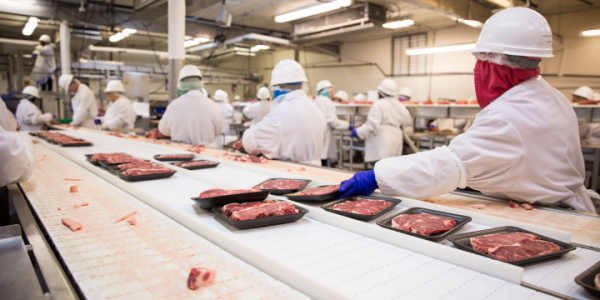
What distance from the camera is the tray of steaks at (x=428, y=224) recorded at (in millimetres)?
1346

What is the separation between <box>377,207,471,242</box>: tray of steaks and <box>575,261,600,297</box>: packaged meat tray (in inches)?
16.4

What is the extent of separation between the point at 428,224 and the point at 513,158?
0.70m

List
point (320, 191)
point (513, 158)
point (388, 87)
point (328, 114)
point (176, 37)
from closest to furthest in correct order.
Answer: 1. point (513, 158)
2. point (320, 191)
3. point (176, 37)
4. point (388, 87)
5. point (328, 114)

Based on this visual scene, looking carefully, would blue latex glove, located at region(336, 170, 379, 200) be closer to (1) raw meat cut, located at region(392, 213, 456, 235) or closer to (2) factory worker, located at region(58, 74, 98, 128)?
(1) raw meat cut, located at region(392, 213, 456, 235)

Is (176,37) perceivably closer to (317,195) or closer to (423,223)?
(317,195)

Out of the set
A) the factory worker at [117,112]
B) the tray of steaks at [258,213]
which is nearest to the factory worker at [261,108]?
the factory worker at [117,112]

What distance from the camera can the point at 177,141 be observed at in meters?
4.96

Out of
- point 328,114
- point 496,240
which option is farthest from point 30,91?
point 496,240

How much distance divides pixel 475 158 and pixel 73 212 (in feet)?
6.54

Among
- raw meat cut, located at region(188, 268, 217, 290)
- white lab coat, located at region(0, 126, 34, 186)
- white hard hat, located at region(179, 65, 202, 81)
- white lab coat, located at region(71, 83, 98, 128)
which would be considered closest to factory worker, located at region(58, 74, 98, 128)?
white lab coat, located at region(71, 83, 98, 128)

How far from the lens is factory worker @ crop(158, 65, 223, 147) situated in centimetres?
496

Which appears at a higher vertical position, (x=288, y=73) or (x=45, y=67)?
(x=45, y=67)

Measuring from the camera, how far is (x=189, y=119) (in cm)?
496

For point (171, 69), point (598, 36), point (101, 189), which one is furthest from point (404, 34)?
point (101, 189)
